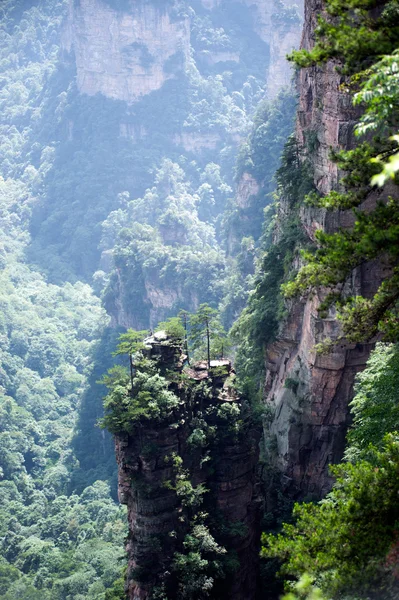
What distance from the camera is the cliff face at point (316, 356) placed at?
25.8m

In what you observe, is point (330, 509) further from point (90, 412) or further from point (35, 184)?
point (35, 184)

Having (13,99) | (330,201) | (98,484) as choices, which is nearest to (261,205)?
(98,484)

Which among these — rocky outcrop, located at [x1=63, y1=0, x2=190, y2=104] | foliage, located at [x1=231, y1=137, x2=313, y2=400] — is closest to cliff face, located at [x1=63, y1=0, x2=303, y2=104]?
rocky outcrop, located at [x1=63, y1=0, x2=190, y2=104]

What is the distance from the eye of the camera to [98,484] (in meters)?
60.7

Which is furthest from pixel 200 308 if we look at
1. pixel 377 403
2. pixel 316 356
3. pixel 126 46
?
pixel 126 46

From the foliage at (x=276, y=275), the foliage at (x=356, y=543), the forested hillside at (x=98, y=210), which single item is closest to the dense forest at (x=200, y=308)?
the foliage at (x=356, y=543)

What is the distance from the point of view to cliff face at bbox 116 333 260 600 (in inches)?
968

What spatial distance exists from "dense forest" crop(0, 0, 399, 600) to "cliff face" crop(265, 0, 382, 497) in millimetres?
103

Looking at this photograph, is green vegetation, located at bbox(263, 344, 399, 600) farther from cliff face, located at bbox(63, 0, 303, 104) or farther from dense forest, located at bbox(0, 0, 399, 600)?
cliff face, located at bbox(63, 0, 303, 104)

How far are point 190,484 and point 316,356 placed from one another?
649cm

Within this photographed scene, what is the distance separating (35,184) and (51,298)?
1359 inches

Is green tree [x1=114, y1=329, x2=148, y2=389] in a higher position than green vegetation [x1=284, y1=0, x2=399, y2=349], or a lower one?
higher

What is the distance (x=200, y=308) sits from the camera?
29875 mm

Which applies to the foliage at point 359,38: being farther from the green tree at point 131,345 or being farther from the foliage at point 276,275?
the foliage at point 276,275
